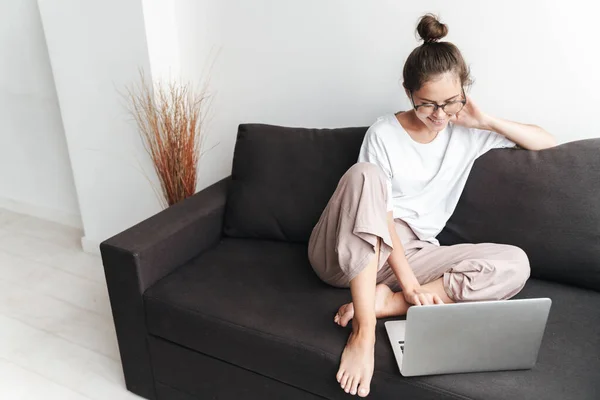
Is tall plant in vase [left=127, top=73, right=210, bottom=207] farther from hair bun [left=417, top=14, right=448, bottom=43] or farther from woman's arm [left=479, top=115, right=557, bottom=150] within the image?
woman's arm [left=479, top=115, right=557, bottom=150]

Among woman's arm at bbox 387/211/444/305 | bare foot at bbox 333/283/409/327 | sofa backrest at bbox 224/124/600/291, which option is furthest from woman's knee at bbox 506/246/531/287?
bare foot at bbox 333/283/409/327

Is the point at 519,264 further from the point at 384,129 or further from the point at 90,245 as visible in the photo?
the point at 90,245

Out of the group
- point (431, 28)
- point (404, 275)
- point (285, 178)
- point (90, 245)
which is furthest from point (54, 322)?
point (431, 28)

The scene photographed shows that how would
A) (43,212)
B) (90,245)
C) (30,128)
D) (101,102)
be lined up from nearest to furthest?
1. (101,102)
2. (90,245)
3. (30,128)
4. (43,212)

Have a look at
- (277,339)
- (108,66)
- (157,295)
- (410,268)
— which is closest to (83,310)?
(157,295)

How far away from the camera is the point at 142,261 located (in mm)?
1666

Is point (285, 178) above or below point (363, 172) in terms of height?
below

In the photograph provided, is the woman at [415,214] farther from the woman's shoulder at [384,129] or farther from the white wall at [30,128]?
the white wall at [30,128]

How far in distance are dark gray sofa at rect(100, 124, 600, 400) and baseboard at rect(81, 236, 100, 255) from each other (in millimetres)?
1170

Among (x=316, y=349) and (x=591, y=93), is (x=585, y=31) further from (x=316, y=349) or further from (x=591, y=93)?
(x=316, y=349)

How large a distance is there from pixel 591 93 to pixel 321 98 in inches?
40.0

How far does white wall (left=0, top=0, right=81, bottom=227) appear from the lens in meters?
2.85

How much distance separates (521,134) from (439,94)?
0.37 meters

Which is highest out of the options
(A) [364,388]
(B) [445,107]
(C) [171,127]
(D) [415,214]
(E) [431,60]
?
(E) [431,60]
